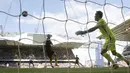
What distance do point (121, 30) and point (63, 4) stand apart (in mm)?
3167

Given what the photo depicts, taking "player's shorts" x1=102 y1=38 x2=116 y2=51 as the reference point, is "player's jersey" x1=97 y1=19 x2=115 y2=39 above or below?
above

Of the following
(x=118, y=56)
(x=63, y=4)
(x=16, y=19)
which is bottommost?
(x=118, y=56)

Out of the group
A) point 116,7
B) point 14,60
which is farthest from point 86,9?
Answer: point 14,60

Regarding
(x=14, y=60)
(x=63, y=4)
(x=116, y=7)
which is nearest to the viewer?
(x=63, y=4)

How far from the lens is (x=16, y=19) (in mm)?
4145

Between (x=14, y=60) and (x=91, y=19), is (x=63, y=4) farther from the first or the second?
(x=14, y=60)

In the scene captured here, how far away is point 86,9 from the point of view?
5004mm

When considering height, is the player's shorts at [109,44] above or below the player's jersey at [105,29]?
below

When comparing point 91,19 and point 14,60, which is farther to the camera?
point 14,60

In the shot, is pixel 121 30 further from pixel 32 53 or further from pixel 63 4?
pixel 32 53

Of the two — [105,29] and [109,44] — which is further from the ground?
[105,29]

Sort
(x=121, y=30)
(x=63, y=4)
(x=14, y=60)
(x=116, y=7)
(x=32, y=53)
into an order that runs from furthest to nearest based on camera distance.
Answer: (x=32, y=53) → (x=14, y=60) → (x=121, y=30) → (x=116, y=7) → (x=63, y=4)

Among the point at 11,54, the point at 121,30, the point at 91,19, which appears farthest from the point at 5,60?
the point at 91,19

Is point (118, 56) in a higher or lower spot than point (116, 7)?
lower
